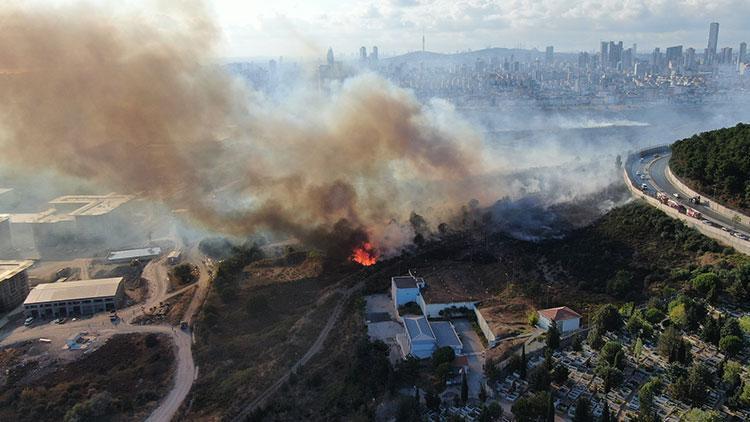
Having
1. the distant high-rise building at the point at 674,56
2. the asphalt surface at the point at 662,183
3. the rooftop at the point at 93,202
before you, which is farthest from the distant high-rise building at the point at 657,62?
the rooftop at the point at 93,202

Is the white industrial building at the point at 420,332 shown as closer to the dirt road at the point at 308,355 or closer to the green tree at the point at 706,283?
the dirt road at the point at 308,355

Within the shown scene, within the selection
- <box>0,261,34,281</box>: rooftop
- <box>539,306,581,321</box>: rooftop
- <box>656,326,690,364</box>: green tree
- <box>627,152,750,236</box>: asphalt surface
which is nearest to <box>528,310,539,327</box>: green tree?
<box>539,306,581,321</box>: rooftop

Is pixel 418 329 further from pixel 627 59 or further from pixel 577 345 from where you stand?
pixel 627 59

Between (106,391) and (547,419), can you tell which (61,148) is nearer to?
(106,391)

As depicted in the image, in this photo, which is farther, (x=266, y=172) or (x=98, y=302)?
(x=266, y=172)

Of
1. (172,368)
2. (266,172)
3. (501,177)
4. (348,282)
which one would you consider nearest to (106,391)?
(172,368)

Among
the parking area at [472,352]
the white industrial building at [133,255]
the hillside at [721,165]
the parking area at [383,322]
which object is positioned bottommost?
the white industrial building at [133,255]

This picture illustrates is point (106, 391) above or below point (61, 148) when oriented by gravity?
below
